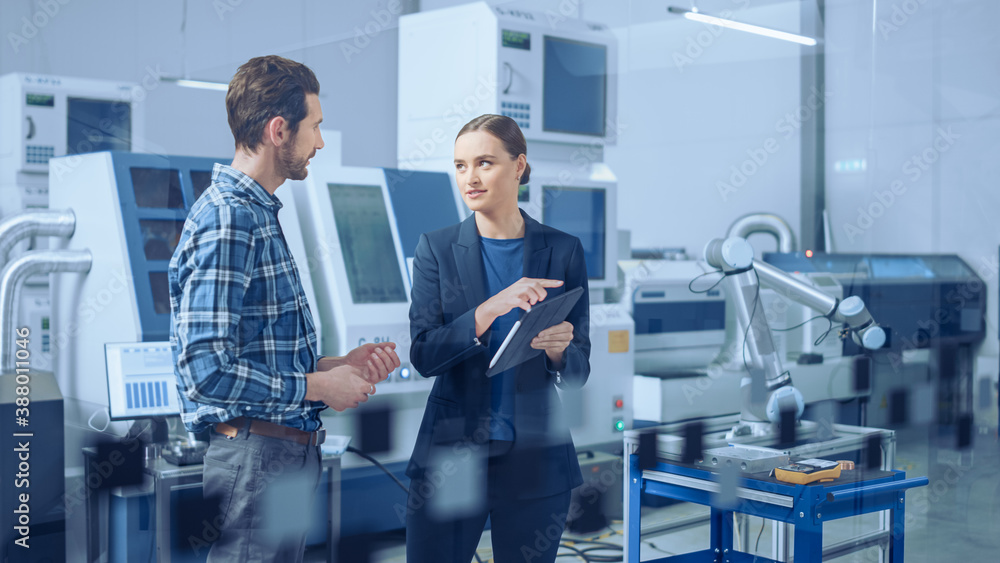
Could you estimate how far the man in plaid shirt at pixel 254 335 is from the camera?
1315mm

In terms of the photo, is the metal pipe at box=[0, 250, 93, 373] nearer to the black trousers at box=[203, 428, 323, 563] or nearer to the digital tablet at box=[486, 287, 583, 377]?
the black trousers at box=[203, 428, 323, 563]

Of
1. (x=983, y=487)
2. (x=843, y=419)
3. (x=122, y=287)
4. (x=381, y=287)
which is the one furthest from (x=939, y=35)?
(x=122, y=287)

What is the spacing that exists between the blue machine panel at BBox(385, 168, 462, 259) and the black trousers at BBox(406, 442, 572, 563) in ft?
4.54

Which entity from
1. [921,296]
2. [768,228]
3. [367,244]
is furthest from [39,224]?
[768,228]

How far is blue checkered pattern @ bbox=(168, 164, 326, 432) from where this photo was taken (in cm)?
131

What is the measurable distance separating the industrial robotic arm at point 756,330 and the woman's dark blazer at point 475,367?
1.05 meters

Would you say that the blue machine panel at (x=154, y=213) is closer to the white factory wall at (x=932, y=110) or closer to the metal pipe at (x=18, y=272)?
the metal pipe at (x=18, y=272)

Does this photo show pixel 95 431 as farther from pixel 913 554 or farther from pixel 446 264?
pixel 913 554

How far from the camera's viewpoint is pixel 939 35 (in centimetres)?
307

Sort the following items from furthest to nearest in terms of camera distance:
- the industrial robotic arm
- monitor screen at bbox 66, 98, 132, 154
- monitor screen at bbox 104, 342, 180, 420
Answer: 1. monitor screen at bbox 66, 98, 132, 154
2. the industrial robotic arm
3. monitor screen at bbox 104, 342, 180, 420
